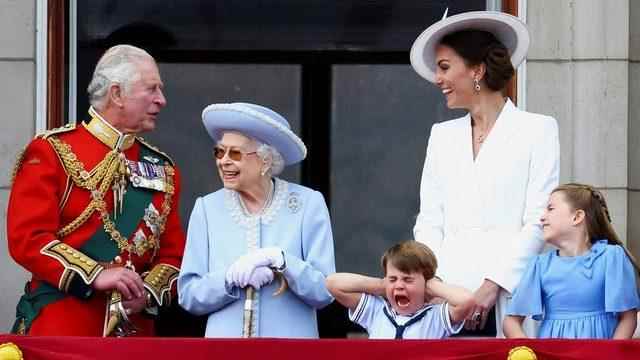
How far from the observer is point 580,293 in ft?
22.4

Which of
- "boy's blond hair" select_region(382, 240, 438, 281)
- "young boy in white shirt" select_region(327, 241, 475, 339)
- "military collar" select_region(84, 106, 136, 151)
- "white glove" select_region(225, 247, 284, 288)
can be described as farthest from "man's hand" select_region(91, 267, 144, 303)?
"boy's blond hair" select_region(382, 240, 438, 281)

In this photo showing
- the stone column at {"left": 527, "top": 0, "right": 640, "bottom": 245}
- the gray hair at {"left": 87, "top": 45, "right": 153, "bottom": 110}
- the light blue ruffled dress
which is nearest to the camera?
the light blue ruffled dress

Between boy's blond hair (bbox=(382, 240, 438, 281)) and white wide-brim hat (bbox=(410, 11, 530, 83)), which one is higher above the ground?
white wide-brim hat (bbox=(410, 11, 530, 83))

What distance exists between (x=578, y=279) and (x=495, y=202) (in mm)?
481

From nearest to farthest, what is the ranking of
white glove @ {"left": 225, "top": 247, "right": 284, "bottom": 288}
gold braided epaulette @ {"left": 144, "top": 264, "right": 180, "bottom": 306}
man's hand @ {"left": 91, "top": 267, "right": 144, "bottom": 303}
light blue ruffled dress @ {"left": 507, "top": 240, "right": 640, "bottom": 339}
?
light blue ruffled dress @ {"left": 507, "top": 240, "right": 640, "bottom": 339}
white glove @ {"left": 225, "top": 247, "right": 284, "bottom": 288}
man's hand @ {"left": 91, "top": 267, "right": 144, "bottom": 303}
gold braided epaulette @ {"left": 144, "top": 264, "right": 180, "bottom": 306}

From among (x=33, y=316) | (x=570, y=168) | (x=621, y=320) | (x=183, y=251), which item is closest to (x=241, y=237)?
(x=183, y=251)

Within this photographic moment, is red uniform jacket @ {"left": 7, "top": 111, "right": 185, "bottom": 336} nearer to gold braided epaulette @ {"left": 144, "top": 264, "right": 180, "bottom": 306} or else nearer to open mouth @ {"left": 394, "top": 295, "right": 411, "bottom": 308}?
gold braided epaulette @ {"left": 144, "top": 264, "right": 180, "bottom": 306}

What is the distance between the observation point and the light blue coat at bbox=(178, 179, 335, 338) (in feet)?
23.4

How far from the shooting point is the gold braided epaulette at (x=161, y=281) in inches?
289

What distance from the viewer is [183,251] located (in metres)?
7.52

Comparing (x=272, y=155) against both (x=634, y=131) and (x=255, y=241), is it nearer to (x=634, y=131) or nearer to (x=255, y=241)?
(x=255, y=241)

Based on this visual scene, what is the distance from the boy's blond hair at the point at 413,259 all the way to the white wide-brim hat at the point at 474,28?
783 millimetres

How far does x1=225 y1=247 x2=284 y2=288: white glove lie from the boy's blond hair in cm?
38

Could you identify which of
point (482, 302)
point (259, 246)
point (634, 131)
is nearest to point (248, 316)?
point (259, 246)
